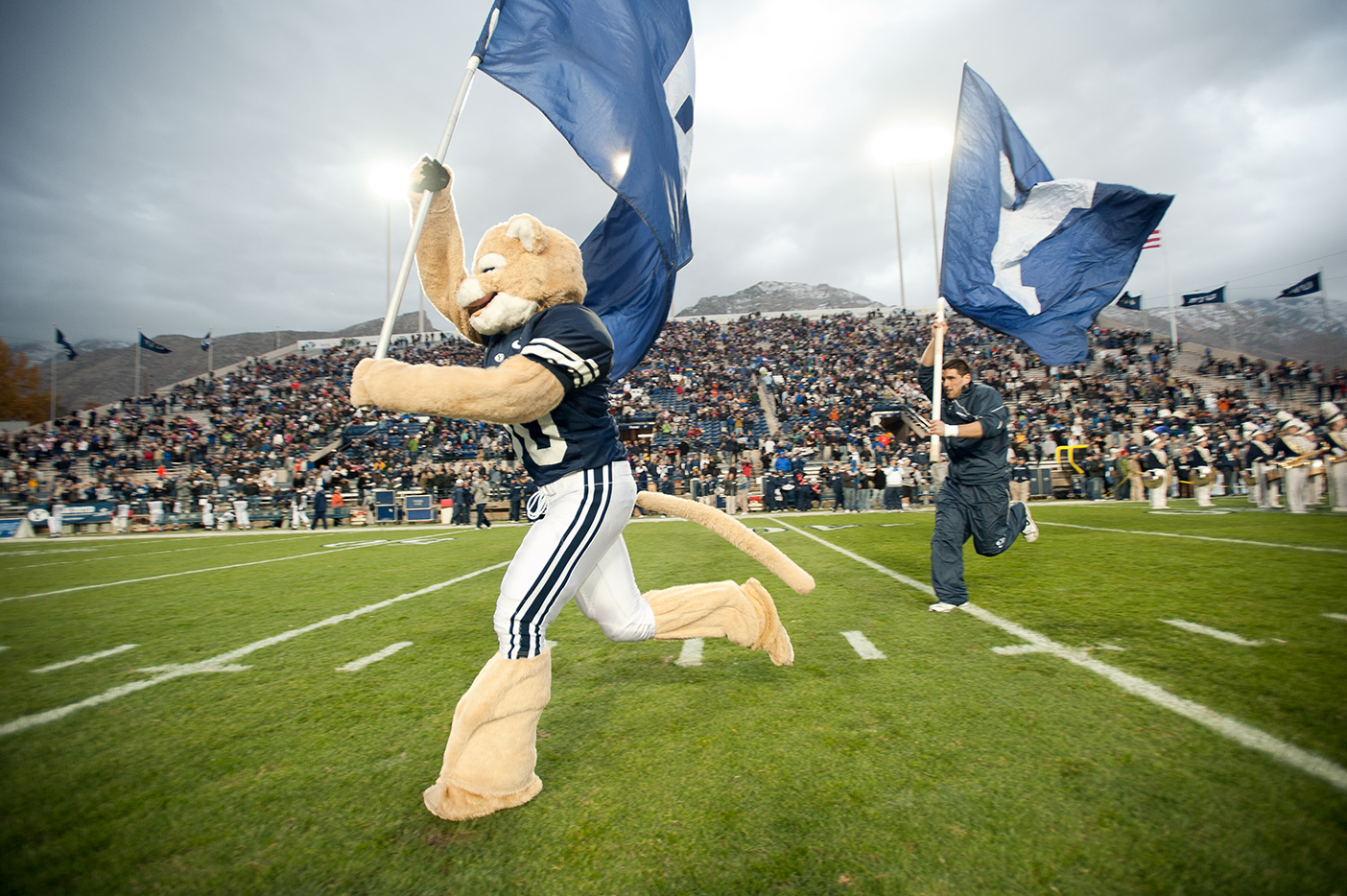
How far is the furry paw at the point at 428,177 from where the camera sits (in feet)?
8.20

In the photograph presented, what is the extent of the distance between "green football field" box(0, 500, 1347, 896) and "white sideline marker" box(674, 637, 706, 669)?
44 millimetres

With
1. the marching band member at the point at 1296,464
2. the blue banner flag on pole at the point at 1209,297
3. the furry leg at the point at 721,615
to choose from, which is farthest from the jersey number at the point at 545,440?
the blue banner flag on pole at the point at 1209,297

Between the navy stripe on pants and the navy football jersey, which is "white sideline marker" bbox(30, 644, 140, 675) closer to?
the navy football jersey

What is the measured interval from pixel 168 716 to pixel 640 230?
348 centimetres

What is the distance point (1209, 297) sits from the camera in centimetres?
3069

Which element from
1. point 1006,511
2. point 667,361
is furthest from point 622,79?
point 667,361

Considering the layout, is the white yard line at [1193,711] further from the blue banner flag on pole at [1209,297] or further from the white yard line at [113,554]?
the blue banner flag on pole at [1209,297]

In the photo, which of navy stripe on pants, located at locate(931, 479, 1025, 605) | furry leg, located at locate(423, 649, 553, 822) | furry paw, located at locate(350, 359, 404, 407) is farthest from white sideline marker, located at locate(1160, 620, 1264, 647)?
furry paw, located at locate(350, 359, 404, 407)

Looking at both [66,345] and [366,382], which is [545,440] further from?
[66,345]

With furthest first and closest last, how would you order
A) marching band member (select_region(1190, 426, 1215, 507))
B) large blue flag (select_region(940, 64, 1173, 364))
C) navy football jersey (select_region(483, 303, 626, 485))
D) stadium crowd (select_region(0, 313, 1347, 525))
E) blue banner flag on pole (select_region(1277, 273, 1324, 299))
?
blue banner flag on pole (select_region(1277, 273, 1324, 299))
stadium crowd (select_region(0, 313, 1347, 525))
marching band member (select_region(1190, 426, 1215, 507))
large blue flag (select_region(940, 64, 1173, 364))
navy football jersey (select_region(483, 303, 626, 485))

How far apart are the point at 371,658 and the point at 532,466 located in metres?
2.21

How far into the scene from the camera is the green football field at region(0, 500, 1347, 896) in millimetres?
1575

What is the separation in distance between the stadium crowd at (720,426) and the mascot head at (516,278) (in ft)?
54.2

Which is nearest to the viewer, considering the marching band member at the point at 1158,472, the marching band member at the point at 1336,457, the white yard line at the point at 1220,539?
the white yard line at the point at 1220,539
